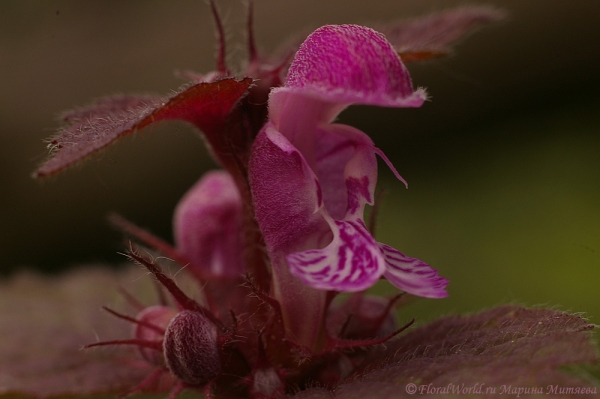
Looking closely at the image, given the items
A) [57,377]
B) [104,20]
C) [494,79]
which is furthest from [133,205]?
[57,377]

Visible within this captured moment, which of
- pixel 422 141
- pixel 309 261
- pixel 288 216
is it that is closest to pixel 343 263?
pixel 309 261

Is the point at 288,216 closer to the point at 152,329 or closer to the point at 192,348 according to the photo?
the point at 192,348

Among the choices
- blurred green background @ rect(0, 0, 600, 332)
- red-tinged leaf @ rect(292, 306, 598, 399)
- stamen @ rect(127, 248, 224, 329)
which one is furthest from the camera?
blurred green background @ rect(0, 0, 600, 332)

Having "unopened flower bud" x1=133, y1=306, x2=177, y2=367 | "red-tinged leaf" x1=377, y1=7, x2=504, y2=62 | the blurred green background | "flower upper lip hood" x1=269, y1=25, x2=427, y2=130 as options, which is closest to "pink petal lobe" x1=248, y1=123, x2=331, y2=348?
"flower upper lip hood" x1=269, y1=25, x2=427, y2=130

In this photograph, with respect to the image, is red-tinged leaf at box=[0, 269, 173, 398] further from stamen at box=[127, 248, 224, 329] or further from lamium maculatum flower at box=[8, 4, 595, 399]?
stamen at box=[127, 248, 224, 329]

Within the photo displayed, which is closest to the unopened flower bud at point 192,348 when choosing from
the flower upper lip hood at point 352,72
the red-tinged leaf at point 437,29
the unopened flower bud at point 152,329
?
the unopened flower bud at point 152,329

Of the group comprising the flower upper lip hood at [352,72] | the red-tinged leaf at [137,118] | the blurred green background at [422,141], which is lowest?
the blurred green background at [422,141]

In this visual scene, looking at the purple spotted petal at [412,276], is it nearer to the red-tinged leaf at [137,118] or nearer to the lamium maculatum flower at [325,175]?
the lamium maculatum flower at [325,175]
